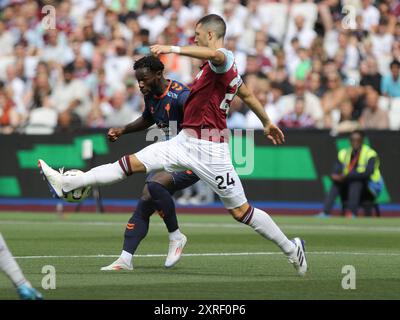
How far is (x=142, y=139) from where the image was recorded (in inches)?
993

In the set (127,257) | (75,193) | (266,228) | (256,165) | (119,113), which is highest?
(75,193)

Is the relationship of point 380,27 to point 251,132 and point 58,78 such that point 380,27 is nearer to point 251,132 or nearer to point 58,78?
point 251,132

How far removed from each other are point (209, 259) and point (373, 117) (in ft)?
36.7

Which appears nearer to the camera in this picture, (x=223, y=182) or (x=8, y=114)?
(x=223, y=182)

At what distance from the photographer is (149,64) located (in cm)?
1291

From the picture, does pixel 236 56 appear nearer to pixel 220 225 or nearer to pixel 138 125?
pixel 220 225

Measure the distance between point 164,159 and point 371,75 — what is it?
13982mm

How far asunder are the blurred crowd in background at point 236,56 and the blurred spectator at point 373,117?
0.07 ft

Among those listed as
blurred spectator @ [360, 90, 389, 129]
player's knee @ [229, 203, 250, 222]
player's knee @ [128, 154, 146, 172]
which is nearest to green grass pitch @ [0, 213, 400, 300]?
player's knee @ [229, 203, 250, 222]

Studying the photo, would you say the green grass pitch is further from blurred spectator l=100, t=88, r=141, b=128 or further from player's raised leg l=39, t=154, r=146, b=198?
blurred spectator l=100, t=88, r=141, b=128

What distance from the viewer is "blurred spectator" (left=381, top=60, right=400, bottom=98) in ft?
81.3

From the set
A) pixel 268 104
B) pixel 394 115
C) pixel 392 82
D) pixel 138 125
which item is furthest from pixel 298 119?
pixel 138 125

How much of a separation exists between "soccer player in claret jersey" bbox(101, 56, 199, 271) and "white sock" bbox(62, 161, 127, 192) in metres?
1.34

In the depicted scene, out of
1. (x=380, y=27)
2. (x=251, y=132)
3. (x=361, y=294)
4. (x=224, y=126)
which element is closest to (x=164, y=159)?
(x=224, y=126)
